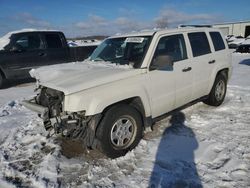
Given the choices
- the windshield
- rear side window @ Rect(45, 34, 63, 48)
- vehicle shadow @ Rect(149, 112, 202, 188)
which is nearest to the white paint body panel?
the windshield

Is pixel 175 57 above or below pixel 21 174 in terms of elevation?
above

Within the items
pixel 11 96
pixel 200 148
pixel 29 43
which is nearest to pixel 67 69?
pixel 200 148

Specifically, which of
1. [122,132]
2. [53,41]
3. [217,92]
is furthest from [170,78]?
[53,41]

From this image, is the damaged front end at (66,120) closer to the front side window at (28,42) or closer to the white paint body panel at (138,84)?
the white paint body panel at (138,84)

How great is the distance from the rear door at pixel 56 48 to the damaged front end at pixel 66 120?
21.5 feet

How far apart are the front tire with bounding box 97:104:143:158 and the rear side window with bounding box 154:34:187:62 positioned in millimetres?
1115

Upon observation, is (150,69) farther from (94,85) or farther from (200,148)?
(200,148)

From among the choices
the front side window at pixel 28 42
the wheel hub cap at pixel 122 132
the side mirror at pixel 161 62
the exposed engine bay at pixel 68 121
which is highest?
the front side window at pixel 28 42

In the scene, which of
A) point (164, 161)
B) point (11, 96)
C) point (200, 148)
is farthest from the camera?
point (11, 96)

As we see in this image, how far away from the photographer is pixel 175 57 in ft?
16.1

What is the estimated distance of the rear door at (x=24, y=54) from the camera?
380 inches

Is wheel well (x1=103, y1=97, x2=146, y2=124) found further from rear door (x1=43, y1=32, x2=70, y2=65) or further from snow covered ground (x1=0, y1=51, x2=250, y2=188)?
rear door (x1=43, y1=32, x2=70, y2=65)

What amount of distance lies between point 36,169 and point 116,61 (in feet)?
7.28

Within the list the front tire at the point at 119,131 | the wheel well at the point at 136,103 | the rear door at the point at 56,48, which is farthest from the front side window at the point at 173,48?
the rear door at the point at 56,48
